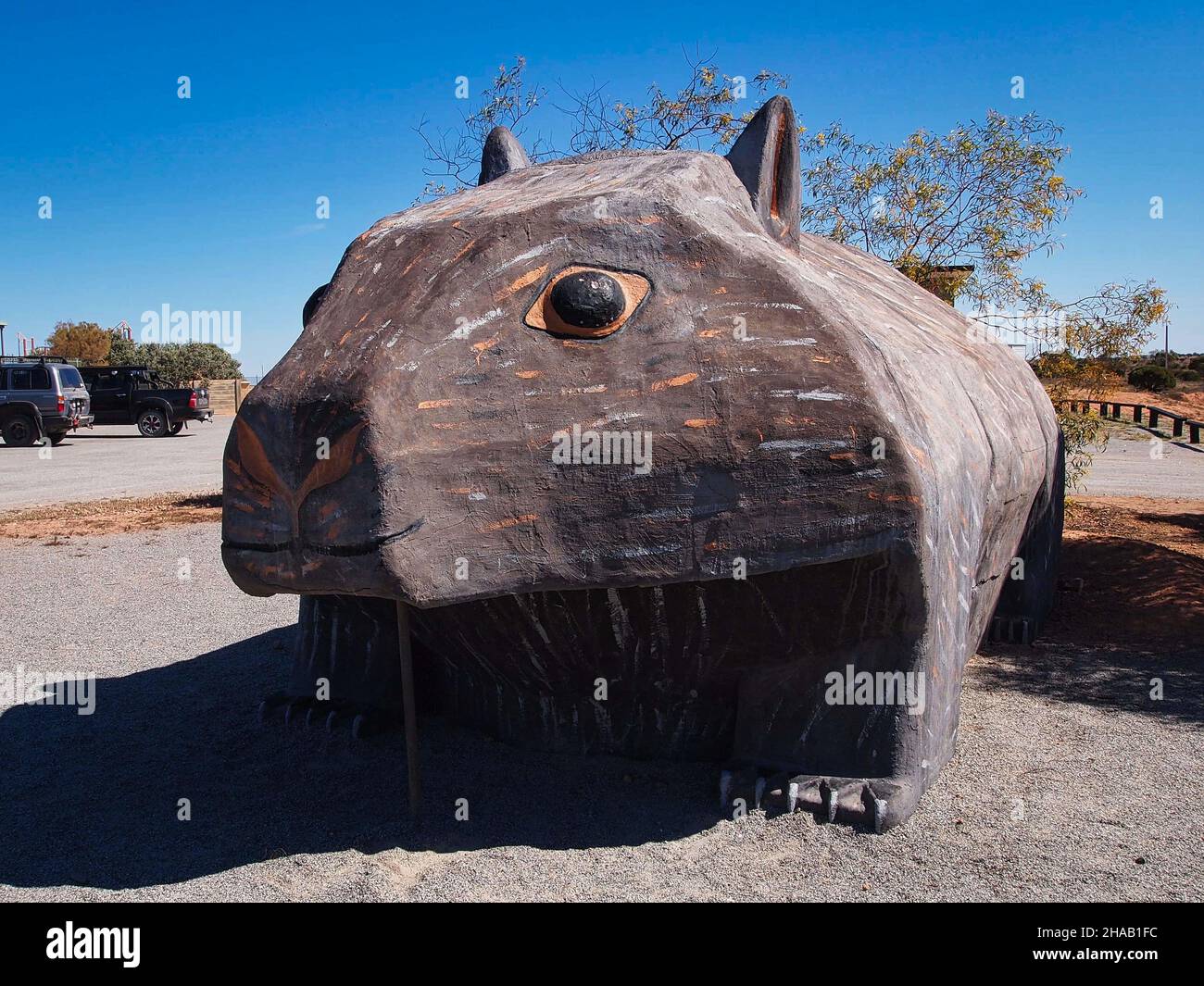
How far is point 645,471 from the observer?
8.85 feet

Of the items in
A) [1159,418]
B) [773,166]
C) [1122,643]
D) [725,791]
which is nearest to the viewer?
[725,791]

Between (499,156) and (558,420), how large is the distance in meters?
2.11

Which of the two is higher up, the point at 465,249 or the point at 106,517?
the point at 465,249

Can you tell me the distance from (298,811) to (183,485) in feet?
41.3

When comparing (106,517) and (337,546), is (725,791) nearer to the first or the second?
(337,546)

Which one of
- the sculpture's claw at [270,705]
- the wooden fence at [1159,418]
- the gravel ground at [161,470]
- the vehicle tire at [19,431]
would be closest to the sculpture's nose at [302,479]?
the sculpture's claw at [270,705]

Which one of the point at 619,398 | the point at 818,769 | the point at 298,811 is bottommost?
the point at 298,811

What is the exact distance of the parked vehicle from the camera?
2195 cm

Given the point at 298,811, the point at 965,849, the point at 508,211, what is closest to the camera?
the point at 508,211

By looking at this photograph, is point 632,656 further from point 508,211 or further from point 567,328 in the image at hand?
point 508,211

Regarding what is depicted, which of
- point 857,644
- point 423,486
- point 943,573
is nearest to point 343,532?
point 423,486

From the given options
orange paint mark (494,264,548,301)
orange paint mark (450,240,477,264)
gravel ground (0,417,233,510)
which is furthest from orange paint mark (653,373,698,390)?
gravel ground (0,417,233,510)

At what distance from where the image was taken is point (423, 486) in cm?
255

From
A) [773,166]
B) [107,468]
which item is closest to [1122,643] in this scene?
[773,166]
